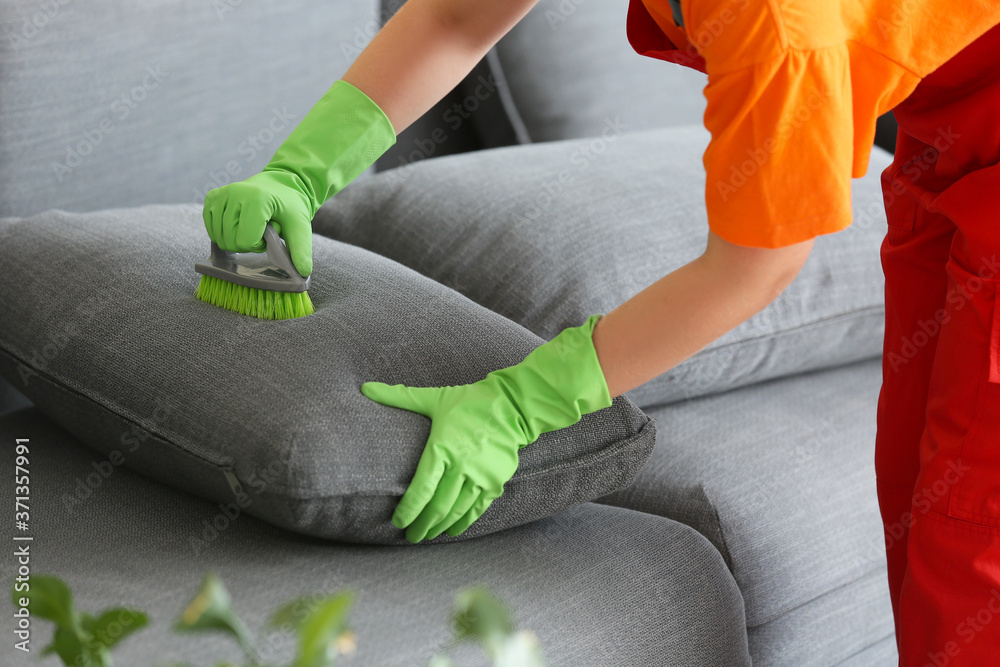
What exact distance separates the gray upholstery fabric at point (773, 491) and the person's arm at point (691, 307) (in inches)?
12.0

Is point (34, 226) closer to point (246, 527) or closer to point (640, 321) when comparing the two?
point (246, 527)

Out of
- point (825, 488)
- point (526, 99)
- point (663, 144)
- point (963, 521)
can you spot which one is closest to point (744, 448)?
point (825, 488)

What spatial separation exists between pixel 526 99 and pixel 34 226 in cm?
80

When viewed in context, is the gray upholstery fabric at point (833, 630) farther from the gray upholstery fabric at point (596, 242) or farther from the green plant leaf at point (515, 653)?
the green plant leaf at point (515, 653)

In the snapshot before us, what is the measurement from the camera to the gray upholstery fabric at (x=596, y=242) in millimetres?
1044

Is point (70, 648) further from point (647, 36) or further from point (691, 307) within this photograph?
point (647, 36)

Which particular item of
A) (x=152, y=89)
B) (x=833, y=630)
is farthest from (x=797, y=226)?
(x=152, y=89)

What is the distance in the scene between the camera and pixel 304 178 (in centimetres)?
90

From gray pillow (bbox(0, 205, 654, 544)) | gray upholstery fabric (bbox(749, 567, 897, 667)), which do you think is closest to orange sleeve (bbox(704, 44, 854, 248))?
gray pillow (bbox(0, 205, 654, 544))

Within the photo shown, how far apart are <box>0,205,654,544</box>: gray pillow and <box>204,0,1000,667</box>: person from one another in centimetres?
3

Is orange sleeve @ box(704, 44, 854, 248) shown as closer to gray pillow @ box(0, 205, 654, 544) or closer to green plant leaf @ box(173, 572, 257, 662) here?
gray pillow @ box(0, 205, 654, 544)

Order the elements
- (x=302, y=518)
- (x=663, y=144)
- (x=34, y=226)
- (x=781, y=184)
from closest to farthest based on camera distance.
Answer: (x=781, y=184), (x=302, y=518), (x=34, y=226), (x=663, y=144)

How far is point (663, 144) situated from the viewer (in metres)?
1.26

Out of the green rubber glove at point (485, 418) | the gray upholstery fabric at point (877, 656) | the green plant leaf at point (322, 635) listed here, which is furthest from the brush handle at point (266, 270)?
the gray upholstery fabric at point (877, 656)
